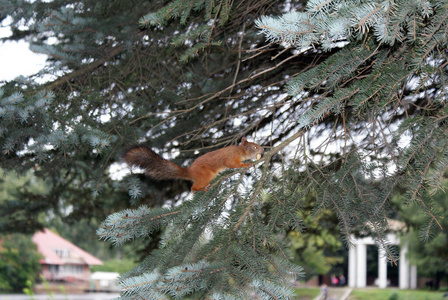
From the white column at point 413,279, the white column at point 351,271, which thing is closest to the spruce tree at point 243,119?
the white column at point 351,271

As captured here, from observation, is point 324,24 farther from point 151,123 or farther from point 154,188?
point 154,188

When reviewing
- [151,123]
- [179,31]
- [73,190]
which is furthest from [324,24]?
[73,190]

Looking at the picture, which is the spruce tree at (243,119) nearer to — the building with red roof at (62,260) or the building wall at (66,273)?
the building with red roof at (62,260)

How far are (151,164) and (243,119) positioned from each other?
53.2 inches

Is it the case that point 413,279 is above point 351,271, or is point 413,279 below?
below

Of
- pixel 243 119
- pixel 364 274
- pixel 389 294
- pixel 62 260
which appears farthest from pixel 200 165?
pixel 364 274

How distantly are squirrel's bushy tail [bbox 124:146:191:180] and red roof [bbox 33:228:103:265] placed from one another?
10308mm

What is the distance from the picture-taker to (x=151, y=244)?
375cm

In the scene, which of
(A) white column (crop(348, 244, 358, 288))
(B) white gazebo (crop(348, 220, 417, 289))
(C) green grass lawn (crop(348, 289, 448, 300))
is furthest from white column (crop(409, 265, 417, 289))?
(A) white column (crop(348, 244, 358, 288))

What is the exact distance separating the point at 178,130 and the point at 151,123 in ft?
0.72

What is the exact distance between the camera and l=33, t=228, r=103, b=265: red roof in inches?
450

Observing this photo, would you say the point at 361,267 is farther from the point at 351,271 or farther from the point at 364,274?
the point at 351,271

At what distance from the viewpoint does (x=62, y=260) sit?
11.6m

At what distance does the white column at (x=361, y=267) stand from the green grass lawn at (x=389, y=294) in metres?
0.40
